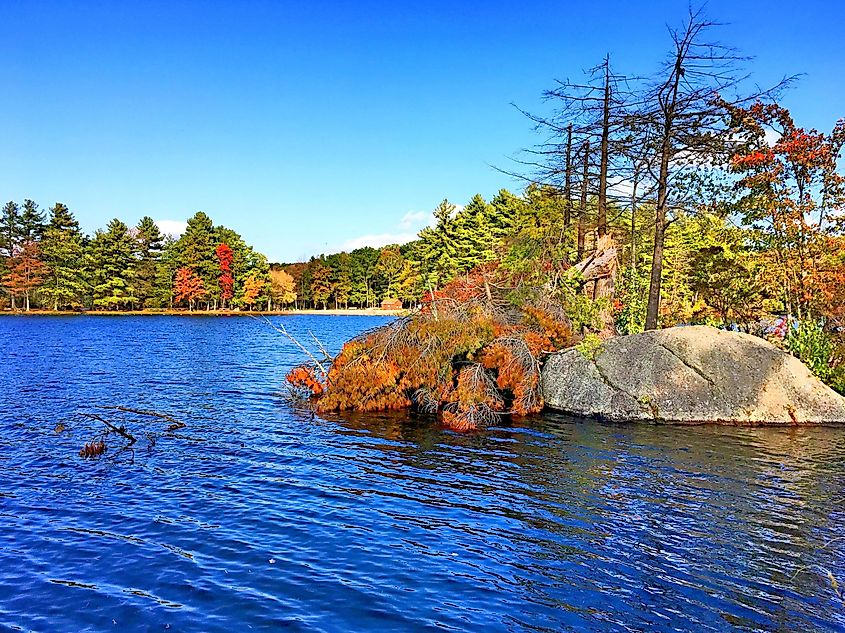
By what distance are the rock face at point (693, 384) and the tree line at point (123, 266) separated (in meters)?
70.3

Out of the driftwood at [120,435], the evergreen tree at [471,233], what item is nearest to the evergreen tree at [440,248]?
the evergreen tree at [471,233]

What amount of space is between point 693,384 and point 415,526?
1062 centimetres

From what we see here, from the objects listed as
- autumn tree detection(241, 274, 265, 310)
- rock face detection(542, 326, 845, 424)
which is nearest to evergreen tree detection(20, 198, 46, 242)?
autumn tree detection(241, 274, 265, 310)

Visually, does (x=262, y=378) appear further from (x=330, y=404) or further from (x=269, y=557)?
(x=269, y=557)

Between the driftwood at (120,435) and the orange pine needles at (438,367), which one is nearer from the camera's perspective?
the driftwood at (120,435)

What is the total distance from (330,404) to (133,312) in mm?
67218

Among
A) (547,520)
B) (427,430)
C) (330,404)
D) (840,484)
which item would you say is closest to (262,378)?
(330,404)

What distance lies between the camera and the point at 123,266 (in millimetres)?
75250

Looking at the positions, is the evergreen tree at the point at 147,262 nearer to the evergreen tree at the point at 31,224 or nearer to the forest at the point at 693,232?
the evergreen tree at the point at 31,224

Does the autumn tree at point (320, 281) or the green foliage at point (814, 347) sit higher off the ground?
the autumn tree at point (320, 281)

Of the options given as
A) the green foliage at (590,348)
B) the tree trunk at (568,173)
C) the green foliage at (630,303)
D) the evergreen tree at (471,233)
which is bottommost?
the green foliage at (590,348)

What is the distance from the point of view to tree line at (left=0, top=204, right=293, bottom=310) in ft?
239

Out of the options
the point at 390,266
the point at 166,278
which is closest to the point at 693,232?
the point at 390,266

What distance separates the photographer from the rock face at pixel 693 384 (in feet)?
51.1
